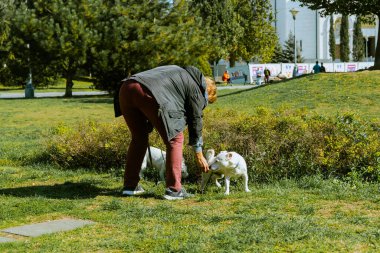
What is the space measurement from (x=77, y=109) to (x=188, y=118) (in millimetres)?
18007

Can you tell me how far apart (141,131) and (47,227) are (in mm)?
1819

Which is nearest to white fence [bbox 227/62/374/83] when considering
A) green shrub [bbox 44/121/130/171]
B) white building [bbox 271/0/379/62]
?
white building [bbox 271/0/379/62]

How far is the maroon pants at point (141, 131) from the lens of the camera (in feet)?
20.4

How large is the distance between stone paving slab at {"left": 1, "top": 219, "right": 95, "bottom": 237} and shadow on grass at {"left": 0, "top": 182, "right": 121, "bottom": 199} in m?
1.22

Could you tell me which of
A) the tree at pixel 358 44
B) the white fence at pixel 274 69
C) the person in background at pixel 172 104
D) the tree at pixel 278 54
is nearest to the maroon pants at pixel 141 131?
the person in background at pixel 172 104

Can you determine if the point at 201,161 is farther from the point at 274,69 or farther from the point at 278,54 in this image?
the point at 278,54

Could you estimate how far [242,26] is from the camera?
54562mm

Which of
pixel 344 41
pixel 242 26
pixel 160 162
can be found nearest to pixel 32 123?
pixel 160 162

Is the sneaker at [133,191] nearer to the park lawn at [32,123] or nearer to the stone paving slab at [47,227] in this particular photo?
the stone paving slab at [47,227]

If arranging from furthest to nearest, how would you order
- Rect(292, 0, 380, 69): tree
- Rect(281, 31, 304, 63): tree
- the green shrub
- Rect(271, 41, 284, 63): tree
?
Rect(271, 41, 284, 63): tree, Rect(281, 31, 304, 63): tree, Rect(292, 0, 380, 69): tree, the green shrub

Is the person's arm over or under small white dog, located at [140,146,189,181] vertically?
over

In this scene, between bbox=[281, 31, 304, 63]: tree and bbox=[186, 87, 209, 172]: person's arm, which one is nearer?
bbox=[186, 87, 209, 172]: person's arm

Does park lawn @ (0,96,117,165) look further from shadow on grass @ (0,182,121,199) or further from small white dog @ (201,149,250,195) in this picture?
small white dog @ (201,149,250,195)

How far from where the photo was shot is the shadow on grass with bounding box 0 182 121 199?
670cm
